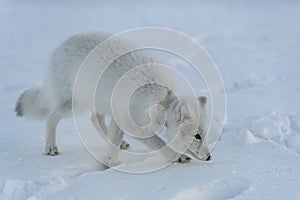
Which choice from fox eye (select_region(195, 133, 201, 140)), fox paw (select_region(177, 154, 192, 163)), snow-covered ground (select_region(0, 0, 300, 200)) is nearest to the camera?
snow-covered ground (select_region(0, 0, 300, 200))

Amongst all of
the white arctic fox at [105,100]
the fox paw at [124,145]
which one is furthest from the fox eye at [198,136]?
the fox paw at [124,145]

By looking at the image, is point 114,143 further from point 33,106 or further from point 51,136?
point 33,106

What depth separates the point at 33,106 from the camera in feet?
15.2

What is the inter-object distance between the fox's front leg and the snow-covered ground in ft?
0.36

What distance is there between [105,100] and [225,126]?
1.33 m

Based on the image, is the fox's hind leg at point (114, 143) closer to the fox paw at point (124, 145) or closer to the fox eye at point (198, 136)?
the fox paw at point (124, 145)

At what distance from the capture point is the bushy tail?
4.59 meters

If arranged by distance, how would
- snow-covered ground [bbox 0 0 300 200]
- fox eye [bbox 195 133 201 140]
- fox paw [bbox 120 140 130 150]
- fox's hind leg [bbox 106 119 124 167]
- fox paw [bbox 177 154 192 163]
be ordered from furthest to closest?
fox paw [bbox 120 140 130 150], fox's hind leg [bbox 106 119 124 167], fox paw [bbox 177 154 192 163], fox eye [bbox 195 133 201 140], snow-covered ground [bbox 0 0 300 200]

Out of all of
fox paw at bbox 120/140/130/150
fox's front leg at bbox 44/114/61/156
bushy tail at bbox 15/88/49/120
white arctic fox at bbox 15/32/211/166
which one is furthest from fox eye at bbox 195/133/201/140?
bushy tail at bbox 15/88/49/120

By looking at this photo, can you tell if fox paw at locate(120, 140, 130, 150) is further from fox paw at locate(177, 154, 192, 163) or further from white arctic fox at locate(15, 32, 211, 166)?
fox paw at locate(177, 154, 192, 163)

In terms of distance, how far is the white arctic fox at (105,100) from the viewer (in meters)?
3.75

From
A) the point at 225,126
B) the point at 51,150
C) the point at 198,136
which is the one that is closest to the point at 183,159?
the point at 198,136

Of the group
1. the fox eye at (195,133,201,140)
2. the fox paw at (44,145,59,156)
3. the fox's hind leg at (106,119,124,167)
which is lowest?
the fox paw at (44,145,59,156)

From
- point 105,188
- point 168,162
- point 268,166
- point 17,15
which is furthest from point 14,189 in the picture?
point 17,15
